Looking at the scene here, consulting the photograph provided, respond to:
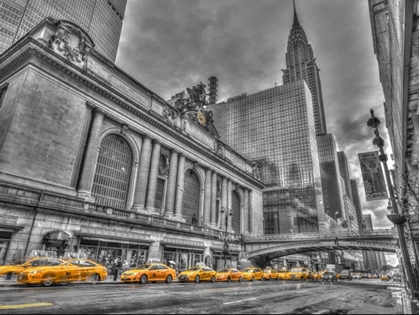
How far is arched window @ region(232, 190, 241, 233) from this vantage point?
53500 mm

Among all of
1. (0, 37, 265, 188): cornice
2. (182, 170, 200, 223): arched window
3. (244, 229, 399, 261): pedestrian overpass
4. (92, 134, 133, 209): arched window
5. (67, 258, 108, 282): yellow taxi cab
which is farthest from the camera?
(182, 170, 200, 223): arched window

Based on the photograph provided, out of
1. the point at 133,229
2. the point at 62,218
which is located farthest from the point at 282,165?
the point at 62,218

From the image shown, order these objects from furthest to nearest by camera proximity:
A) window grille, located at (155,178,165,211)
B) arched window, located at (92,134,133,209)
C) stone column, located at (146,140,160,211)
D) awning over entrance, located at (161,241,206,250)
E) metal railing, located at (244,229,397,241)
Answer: metal railing, located at (244,229,397,241) < window grille, located at (155,178,165,211) < stone column, located at (146,140,160,211) < awning over entrance, located at (161,241,206,250) < arched window, located at (92,134,133,209)

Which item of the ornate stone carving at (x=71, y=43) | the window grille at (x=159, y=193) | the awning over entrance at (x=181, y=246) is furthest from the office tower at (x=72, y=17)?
the awning over entrance at (x=181, y=246)

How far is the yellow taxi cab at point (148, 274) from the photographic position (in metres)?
16.8

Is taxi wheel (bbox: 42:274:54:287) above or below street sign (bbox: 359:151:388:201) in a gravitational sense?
below

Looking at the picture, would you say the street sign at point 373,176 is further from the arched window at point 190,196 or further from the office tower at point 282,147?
the office tower at point 282,147

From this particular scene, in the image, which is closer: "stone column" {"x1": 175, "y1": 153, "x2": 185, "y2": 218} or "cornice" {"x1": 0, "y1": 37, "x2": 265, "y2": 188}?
"cornice" {"x1": 0, "y1": 37, "x2": 265, "y2": 188}

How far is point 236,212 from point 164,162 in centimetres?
2310

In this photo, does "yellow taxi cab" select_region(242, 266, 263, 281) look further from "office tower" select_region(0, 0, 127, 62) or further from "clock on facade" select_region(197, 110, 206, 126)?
"office tower" select_region(0, 0, 127, 62)

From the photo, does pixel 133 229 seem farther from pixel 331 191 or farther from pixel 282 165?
pixel 331 191

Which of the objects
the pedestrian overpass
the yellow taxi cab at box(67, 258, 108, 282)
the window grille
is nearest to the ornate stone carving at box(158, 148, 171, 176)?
the window grille

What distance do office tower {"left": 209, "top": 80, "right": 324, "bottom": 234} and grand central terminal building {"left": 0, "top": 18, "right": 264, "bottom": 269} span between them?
35.7 meters

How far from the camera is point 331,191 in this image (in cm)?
13888
